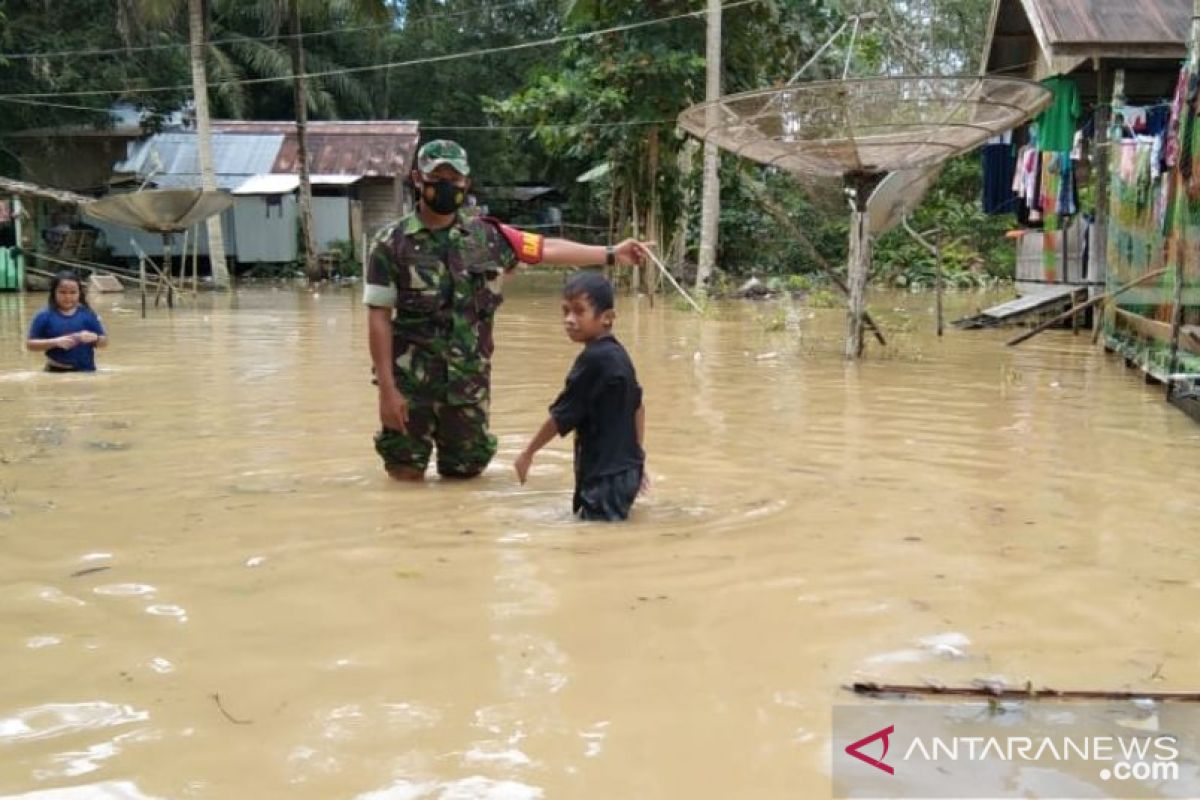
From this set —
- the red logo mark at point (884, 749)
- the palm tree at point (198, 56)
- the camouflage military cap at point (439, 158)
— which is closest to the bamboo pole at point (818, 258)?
the camouflage military cap at point (439, 158)

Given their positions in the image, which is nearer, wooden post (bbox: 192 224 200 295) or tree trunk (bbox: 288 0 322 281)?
wooden post (bbox: 192 224 200 295)

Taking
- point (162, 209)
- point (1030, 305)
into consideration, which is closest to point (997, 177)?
point (1030, 305)

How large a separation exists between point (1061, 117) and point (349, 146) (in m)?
19.9

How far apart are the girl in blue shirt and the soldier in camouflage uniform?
14.6 ft

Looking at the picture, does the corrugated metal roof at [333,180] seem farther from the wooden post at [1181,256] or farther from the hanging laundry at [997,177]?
the wooden post at [1181,256]

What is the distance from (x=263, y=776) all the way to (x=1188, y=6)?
12.5 m

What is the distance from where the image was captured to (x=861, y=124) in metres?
9.29

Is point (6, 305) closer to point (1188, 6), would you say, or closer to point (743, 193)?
point (743, 193)

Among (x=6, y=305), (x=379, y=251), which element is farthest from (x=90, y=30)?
(x=379, y=251)

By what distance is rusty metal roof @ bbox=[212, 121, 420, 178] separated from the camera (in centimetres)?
2859

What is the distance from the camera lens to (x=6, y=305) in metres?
19.1

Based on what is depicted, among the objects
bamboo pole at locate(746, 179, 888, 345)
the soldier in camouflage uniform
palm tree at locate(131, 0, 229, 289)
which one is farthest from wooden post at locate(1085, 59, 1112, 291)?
palm tree at locate(131, 0, 229, 289)

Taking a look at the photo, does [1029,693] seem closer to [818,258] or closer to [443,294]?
[443,294]

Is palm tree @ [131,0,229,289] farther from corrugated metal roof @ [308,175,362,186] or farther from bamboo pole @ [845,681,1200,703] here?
bamboo pole @ [845,681,1200,703]
